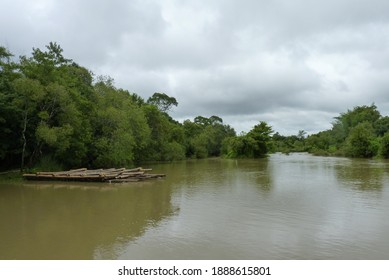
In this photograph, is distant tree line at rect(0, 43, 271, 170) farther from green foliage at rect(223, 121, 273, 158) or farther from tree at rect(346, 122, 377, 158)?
tree at rect(346, 122, 377, 158)

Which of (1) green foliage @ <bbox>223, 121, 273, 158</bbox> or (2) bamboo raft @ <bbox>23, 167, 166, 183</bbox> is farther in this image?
(1) green foliage @ <bbox>223, 121, 273, 158</bbox>

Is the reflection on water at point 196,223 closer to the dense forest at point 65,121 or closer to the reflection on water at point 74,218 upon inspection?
the reflection on water at point 74,218

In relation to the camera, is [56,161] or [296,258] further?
[56,161]

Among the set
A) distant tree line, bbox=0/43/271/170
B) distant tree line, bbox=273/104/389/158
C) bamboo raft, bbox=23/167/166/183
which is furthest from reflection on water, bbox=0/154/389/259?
distant tree line, bbox=273/104/389/158

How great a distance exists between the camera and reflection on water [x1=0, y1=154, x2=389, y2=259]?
7.14 m

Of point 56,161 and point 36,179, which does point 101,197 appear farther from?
point 56,161

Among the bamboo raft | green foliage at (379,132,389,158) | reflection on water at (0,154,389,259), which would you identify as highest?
green foliage at (379,132,389,158)

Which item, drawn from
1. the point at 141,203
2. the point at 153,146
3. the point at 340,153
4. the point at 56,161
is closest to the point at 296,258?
the point at 141,203

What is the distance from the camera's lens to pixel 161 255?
687 centimetres

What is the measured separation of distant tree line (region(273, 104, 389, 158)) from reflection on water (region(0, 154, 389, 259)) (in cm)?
4089

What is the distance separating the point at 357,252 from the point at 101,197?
35.2 ft

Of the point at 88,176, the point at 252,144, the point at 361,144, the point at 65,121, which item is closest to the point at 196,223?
the point at 88,176
